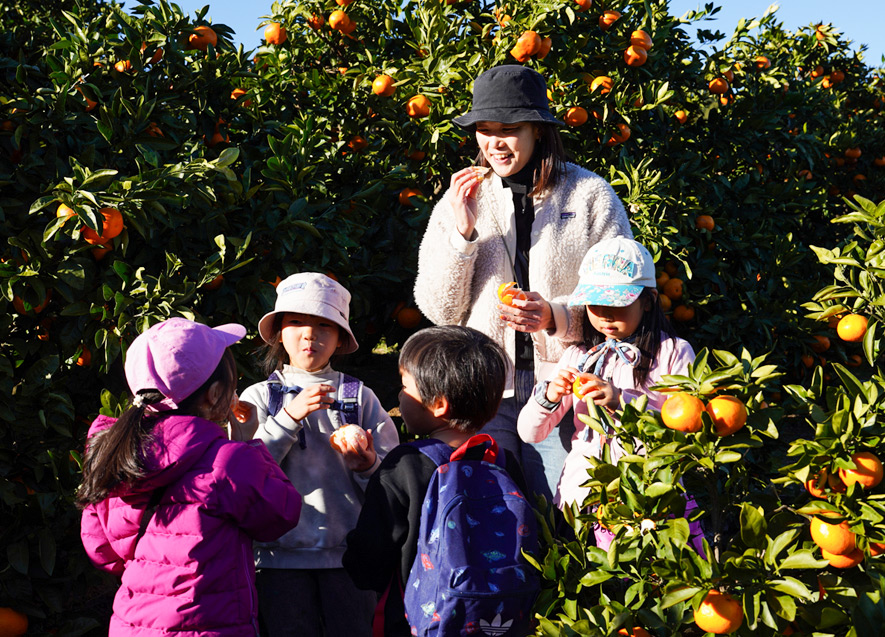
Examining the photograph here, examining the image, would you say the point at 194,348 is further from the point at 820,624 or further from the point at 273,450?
the point at 820,624

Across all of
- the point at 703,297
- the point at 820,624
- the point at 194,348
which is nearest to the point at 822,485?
the point at 820,624

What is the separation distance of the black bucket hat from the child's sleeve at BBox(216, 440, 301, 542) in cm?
124

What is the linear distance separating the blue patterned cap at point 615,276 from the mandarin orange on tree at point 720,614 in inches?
35.9

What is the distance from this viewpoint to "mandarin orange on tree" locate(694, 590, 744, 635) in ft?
4.47

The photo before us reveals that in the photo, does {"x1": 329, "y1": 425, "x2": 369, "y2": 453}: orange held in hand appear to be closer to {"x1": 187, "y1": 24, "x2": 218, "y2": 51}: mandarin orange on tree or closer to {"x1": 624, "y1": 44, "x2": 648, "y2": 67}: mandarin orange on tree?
{"x1": 187, "y1": 24, "x2": 218, "y2": 51}: mandarin orange on tree

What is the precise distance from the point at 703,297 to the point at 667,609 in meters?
3.01

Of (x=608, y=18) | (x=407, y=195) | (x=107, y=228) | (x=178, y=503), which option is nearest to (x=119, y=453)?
(x=178, y=503)

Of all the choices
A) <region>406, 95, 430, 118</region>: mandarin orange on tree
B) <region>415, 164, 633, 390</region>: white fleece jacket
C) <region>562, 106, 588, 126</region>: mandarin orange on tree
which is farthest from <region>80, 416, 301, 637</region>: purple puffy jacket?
<region>562, 106, 588, 126</region>: mandarin orange on tree

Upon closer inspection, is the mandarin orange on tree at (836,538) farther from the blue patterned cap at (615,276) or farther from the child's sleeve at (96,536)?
the child's sleeve at (96,536)

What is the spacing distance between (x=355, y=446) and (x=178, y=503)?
17.0 inches

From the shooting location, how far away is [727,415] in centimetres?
145

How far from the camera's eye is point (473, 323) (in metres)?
2.46

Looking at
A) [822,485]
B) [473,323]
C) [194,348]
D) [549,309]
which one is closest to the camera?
[822,485]

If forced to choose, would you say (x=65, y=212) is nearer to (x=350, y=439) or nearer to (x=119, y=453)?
(x=119, y=453)
